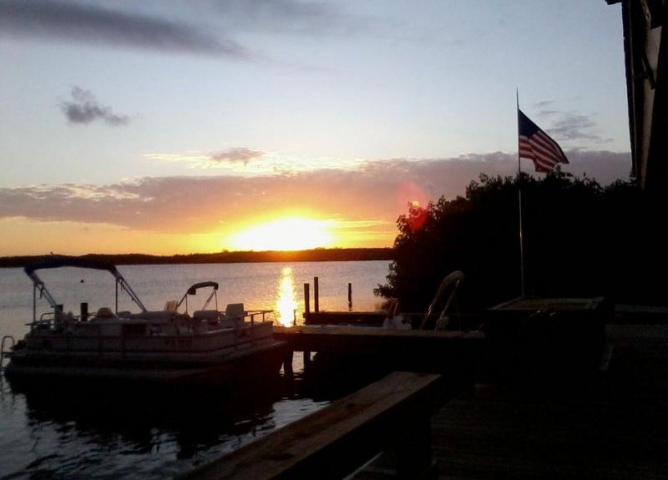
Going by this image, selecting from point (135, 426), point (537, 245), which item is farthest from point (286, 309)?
point (135, 426)

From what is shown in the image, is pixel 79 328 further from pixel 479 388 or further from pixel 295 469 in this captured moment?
pixel 295 469

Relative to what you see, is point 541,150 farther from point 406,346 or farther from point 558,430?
point 558,430

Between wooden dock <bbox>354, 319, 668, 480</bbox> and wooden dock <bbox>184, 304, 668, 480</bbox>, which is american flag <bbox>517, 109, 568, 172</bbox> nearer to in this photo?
wooden dock <bbox>184, 304, 668, 480</bbox>

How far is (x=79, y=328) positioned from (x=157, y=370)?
333cm

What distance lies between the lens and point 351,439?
103 inches

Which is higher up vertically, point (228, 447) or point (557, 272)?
point (557, 272)

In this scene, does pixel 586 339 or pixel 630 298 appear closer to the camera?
pixel 586 339

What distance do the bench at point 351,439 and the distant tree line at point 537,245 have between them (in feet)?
94.4

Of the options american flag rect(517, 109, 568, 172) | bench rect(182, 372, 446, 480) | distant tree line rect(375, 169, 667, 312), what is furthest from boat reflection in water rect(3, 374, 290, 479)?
distant tree line rect(375, 169, 667, 312)

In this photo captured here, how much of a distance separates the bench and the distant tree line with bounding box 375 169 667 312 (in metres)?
28.8

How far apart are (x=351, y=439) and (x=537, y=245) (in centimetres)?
3272

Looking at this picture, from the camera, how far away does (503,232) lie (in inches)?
1352

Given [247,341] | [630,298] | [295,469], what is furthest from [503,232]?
[295,469]

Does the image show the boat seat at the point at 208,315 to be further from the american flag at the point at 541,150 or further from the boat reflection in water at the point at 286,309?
the american flag at the point at 541,150
